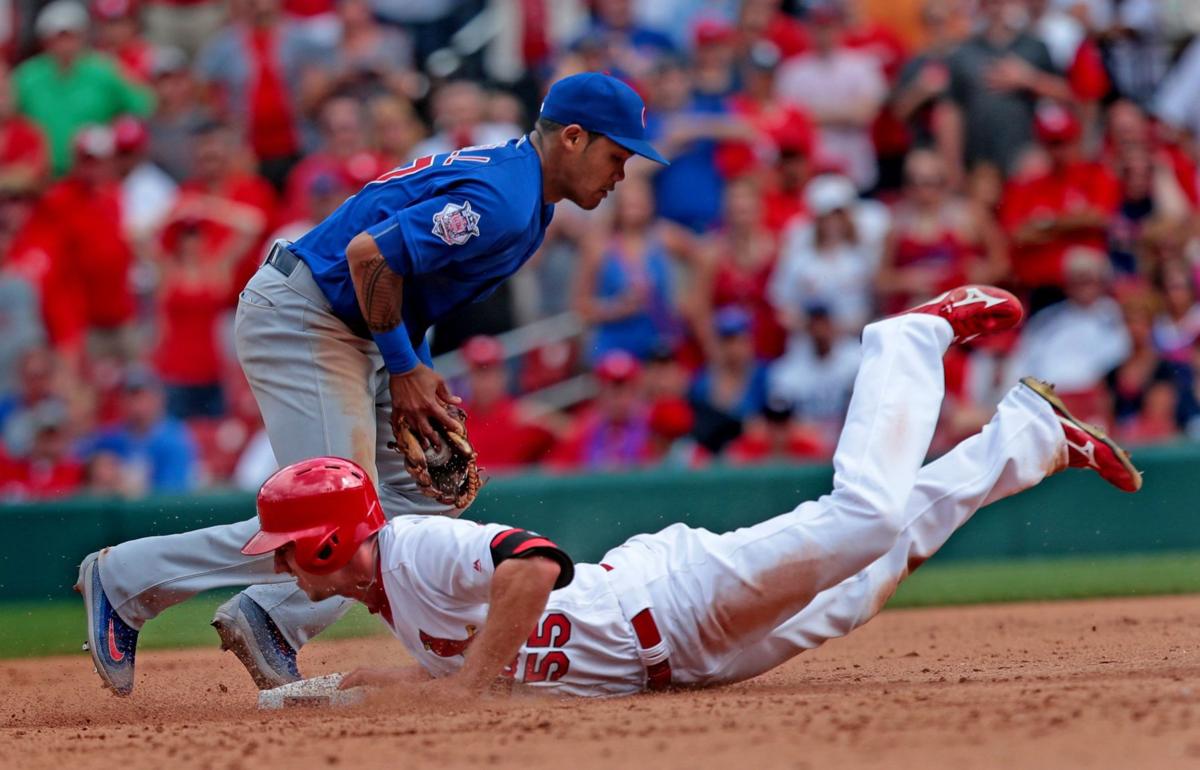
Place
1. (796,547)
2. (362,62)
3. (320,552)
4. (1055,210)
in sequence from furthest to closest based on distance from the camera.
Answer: (362,62)
(1055,210)
(796,547)
(320,552)

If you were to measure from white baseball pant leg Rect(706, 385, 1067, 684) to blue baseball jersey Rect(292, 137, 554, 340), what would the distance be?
4.74 ft

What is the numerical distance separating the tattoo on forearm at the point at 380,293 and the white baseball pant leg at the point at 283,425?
310 millimetres

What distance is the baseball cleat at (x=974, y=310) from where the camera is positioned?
5.31 meters

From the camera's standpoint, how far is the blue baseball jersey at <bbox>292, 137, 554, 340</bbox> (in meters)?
5.09

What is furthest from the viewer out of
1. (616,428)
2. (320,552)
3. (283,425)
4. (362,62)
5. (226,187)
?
(362,62)

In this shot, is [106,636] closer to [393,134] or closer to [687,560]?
[687,560]

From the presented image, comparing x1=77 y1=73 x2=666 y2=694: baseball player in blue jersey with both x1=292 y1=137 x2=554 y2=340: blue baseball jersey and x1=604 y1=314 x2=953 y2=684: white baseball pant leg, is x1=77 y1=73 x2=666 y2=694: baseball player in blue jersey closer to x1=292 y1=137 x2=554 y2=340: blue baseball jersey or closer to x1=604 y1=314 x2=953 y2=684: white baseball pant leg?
x1=292 y1=137 x2=554 y2=340: blue baseball jersey

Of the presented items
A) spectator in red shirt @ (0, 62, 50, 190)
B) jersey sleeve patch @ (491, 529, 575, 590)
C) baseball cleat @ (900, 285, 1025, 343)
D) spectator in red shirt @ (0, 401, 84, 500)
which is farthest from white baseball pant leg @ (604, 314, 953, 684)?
spectator in red shirt @ (0, 62, 50, 190)

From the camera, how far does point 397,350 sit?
5160mm

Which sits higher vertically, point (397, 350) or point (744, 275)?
point (397, 350)

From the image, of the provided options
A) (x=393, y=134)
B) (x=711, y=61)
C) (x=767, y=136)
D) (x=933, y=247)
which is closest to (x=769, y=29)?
(x=711, y=61)

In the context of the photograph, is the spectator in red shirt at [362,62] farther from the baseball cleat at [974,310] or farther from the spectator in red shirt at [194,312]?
the baseball cleat at [974,310]

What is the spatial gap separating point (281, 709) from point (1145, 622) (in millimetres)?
3681

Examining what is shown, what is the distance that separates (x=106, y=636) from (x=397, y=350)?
1.39 metres
